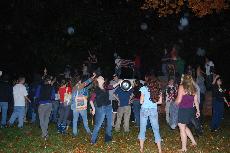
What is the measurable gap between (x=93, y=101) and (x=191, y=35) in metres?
18.2

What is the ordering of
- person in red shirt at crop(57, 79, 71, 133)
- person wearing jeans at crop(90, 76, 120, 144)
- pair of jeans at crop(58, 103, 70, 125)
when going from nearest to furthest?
person wearing jeans at crop(90, 76, 120, 144) < person in red shirt at crop(57, 79, 71, 133) < pair of jeans at crop(58, 103, 70, 125)

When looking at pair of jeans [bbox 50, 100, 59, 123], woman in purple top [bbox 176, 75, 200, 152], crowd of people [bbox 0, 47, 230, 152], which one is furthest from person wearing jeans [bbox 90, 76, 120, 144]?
pair of jeans [bbox 50, 100, 59, 123]

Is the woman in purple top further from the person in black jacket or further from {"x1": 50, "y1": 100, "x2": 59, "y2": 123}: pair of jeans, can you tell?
the person in black jacket

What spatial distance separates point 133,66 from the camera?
2622 centimetres

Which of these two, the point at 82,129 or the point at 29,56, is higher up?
the point at 29,56

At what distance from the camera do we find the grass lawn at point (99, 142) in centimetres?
1263

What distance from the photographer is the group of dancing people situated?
1212 centimetres

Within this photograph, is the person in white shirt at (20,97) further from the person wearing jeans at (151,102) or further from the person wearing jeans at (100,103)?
the person wearing jeans at (151,102)

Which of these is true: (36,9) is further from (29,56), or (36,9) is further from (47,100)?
(47,100)

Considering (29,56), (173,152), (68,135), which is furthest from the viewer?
(29,56)

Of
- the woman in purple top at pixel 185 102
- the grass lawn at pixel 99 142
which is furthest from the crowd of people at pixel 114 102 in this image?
the grass lawn at pixel 99 142

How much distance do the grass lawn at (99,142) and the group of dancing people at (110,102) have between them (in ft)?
1.28

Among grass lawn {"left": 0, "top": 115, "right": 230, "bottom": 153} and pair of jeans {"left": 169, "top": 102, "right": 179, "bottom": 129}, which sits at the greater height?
pair of jeans {"left": 169, "top": 102, "right": 179, "bottom": 129}

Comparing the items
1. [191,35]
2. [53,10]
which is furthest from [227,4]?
[53,10]
